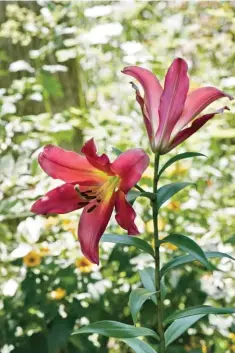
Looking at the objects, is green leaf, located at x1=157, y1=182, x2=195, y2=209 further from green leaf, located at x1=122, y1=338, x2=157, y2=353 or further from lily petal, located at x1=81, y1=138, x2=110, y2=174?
green leaf, located at x1=122, y1=338, x2=157, y2=353

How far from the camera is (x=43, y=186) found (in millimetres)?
1588

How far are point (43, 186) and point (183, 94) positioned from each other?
95 cm

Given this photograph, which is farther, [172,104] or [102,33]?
[102,33]

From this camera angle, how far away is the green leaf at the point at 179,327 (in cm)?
80

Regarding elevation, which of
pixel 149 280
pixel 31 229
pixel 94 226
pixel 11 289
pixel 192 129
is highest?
pixel 192 129

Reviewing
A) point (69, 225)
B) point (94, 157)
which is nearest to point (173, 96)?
point (94, 157)

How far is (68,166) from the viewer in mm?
698

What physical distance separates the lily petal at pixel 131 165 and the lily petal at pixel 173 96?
5 cm

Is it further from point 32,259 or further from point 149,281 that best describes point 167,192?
point 32,259

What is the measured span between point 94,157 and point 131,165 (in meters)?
0.04

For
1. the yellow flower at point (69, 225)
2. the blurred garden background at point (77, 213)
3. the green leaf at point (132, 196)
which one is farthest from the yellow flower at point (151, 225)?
the green leaf at point (132, 196)

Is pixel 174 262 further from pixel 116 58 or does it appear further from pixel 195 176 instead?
pixel 116 58

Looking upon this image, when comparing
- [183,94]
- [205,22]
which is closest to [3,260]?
[183,94]

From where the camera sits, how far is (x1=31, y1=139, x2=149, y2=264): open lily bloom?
69 centimetres
